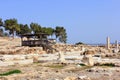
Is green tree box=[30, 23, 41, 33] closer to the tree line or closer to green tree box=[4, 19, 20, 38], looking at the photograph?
the tree line

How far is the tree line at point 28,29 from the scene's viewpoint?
303 feet

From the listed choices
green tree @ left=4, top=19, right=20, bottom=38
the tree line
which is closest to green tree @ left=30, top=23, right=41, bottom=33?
the tree line

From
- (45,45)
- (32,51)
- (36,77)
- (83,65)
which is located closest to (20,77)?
(36,77)

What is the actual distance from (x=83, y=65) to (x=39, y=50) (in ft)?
75.4

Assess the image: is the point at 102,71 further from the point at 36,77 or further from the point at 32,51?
the point at 32,51

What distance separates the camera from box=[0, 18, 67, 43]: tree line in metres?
92.4

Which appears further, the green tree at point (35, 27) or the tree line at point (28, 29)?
the green tree at point (35, 27)

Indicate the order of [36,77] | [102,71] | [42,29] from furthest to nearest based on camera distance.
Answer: [42,29] → [102,71] → [36,77]

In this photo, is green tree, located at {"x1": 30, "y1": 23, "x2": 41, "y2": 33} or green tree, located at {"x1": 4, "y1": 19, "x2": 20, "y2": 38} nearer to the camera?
green tree, located at {"x1": 4, "y1": 19, "x2": 20, "y2": 38}

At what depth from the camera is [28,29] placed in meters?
105

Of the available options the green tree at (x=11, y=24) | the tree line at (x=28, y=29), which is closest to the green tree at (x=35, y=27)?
the tree line at (x=28, y=29)

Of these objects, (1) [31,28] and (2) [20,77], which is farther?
(1) [31,28]

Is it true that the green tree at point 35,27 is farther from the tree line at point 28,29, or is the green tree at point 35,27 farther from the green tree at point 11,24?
A: the green tree at point 11,24

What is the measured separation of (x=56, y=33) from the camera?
11344cm
